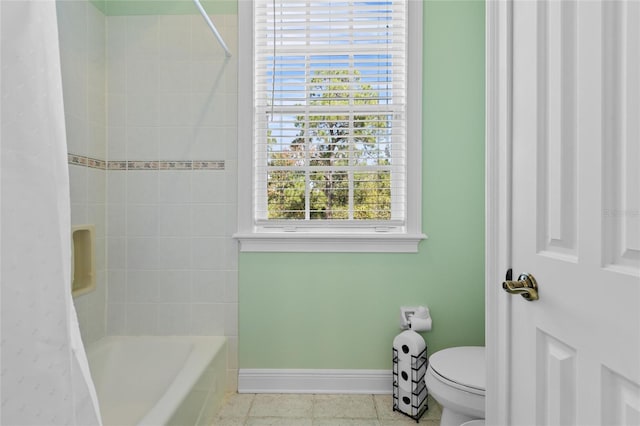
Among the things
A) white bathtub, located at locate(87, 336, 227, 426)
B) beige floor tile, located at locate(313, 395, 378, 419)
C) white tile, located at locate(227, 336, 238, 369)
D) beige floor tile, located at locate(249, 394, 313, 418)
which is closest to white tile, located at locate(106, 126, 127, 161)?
white bathtub, located at locate(87, 336, 227, 426)

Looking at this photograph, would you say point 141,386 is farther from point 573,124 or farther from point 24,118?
point 573,124

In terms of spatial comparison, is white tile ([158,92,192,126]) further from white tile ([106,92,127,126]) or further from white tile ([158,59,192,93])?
white tile ([106,92,127,126])

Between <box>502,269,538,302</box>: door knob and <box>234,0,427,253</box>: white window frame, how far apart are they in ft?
3.24

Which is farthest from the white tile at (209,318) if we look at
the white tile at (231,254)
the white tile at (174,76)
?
the white tile at (174,76)

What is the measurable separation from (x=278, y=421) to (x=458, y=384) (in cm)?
83

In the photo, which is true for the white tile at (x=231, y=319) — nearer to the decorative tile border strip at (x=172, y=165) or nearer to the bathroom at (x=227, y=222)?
the bathroom at (x=227, y=222)

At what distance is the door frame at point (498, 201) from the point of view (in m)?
0.97

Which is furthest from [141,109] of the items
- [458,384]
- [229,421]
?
[458,384]

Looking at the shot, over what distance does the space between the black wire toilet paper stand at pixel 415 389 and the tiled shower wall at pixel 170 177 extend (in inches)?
33.0

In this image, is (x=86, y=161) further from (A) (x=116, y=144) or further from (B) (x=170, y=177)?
(B) (x=170, y=177)

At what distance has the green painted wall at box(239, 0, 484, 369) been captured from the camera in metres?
1.89

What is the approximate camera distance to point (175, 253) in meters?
1.94

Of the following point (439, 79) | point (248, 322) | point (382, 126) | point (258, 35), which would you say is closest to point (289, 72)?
point (258, 35)

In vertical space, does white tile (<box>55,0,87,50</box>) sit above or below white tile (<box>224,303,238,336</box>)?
above
